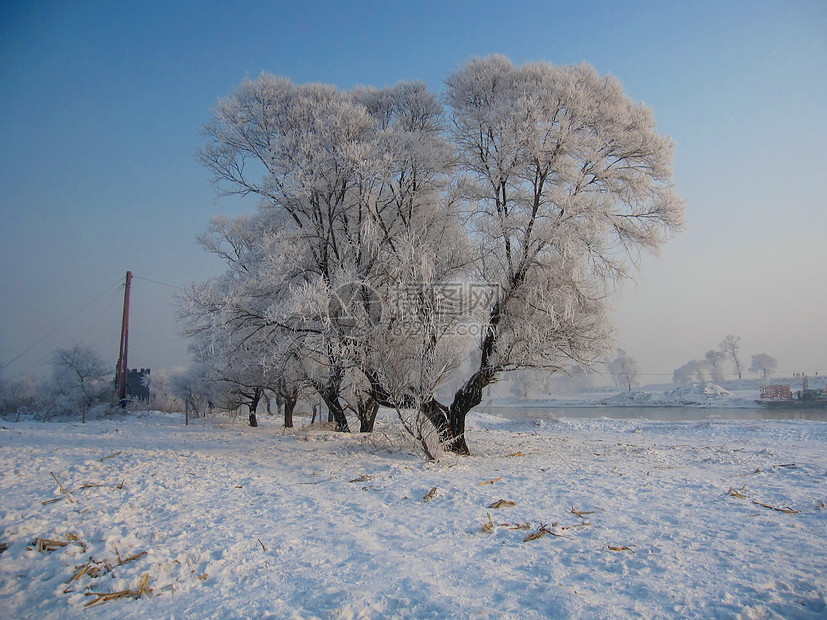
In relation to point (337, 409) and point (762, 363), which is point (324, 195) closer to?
point (337, 409)

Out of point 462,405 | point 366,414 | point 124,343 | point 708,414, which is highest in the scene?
point 124,343

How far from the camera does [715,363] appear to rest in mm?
100562

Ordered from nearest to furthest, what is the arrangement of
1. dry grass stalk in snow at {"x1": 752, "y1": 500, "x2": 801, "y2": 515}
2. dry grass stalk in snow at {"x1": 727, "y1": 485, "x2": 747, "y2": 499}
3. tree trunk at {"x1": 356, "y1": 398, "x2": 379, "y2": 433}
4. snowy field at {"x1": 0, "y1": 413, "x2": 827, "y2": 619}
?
snowy field at {"x1": 0, "y1": 413, "x2": 827, "y2": 619} → dry grass stalk in snow at {"x1": 752, "y1": 500, "x2": 801, "y2": 515} → dry grass stalk in snow at {"x1": 727, "y1": 485, "x2": 747, "y2": 499} → tree trunk at {"x1": 356, "y1": 398, "x2": 379, "y2": 433}

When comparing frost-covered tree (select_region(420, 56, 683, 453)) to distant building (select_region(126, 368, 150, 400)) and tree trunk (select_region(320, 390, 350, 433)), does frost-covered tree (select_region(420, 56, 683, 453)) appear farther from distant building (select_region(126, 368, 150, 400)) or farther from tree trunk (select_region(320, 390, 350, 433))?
distant building (select_region(126, 368, 150, 400))

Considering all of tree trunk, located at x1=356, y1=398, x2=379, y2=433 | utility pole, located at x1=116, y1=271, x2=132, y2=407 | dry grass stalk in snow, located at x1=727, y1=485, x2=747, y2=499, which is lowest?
dry grass stalk in snow, located at x1=727, y1=485, x2=747, y2=499

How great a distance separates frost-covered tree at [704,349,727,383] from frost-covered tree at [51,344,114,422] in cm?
11121

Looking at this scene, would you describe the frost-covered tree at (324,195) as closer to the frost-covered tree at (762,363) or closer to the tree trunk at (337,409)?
the tree trunk at (337,409)

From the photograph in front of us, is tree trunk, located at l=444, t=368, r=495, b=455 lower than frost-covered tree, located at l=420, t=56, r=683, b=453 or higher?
lower

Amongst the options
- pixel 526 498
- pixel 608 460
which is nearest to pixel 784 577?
pixel 526 498

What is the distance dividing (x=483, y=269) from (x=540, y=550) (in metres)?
7.43

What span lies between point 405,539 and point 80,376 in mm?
29594

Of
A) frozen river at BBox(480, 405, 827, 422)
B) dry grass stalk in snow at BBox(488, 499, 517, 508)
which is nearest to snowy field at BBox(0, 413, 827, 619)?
dry grass stalk in snow at BBox(488, 499, 517, 508)

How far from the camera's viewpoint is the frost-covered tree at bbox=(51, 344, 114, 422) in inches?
1027

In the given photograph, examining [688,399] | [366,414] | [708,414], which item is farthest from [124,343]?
[688,399]
